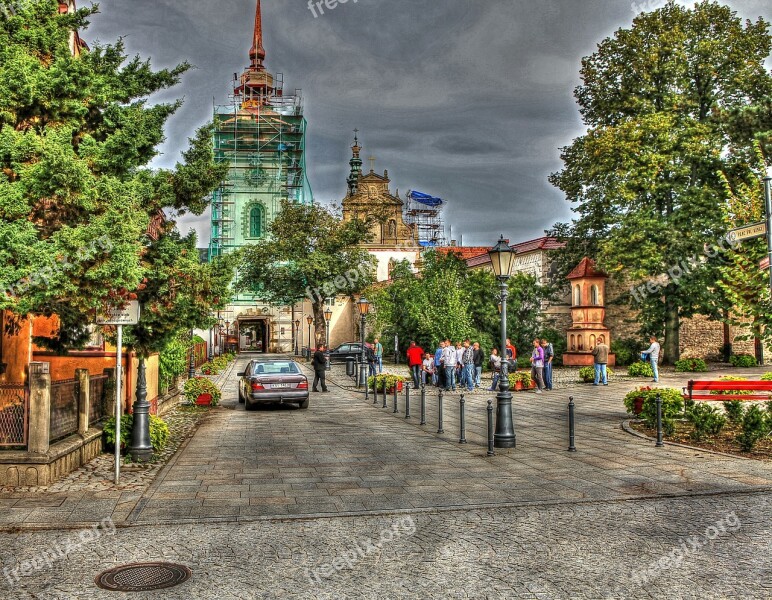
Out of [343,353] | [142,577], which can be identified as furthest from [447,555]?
[343,353]

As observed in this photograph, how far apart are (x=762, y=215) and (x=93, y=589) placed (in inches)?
475

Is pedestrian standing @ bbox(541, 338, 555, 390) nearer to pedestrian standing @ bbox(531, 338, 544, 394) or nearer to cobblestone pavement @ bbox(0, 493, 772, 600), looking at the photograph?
pedestrian standing @ bbox(531, 338, 544, 394)

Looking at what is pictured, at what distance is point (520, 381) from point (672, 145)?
40.6 ft

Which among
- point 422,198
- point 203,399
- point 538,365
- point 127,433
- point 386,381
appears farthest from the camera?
point 422,198

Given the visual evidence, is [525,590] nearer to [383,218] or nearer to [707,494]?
[707,494]

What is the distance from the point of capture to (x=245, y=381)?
2117 centimetres

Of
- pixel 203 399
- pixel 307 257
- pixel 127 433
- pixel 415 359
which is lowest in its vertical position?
pixel 203 399

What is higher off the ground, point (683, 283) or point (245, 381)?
point (683, 283)

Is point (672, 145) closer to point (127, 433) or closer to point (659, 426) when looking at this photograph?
point (659, 426)

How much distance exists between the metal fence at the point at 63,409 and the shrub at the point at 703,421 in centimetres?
1031

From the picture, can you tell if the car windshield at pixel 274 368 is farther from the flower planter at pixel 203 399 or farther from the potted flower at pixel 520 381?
the potted flower at pixel 520 381

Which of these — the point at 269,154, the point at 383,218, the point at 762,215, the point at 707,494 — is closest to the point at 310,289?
the point at 383,218

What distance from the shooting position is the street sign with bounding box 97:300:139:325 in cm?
993

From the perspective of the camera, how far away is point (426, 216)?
86.6 m
